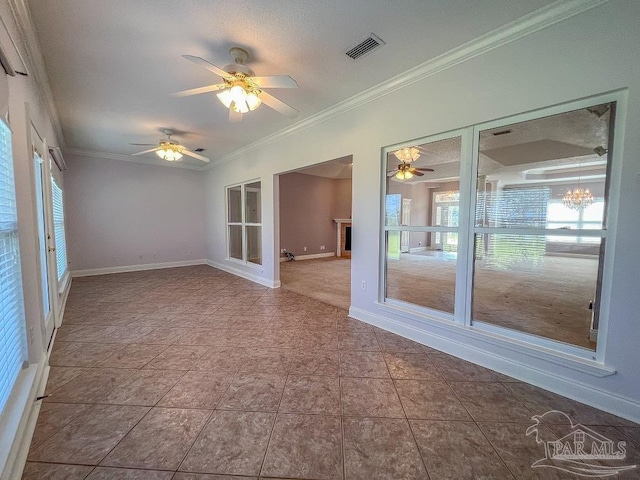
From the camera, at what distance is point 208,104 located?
321 centimetres

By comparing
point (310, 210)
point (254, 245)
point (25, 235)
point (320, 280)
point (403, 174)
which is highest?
point (403, 174)

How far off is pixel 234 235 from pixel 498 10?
5.59 m

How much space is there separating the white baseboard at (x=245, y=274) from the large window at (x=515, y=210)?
2.40 m

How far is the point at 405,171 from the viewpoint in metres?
3.65

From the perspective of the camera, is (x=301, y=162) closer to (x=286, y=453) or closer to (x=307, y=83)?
(x=307, y=83)

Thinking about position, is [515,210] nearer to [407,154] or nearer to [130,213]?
[407,154]

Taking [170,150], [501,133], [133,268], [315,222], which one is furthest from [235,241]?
[501,133]

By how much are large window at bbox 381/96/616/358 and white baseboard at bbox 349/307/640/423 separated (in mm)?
206

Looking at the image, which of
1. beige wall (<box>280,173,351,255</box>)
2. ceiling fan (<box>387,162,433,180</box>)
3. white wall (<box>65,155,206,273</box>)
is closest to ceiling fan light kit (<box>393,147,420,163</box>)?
ceiling fan (<box>387,162,433,180</box>)

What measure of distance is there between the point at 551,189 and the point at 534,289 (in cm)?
258

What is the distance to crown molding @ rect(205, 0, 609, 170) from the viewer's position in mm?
1684

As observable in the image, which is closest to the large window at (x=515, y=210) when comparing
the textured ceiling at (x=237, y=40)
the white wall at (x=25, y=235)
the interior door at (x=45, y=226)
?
the textured ceiling at (x=237, y=40)

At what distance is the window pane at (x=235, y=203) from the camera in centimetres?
565

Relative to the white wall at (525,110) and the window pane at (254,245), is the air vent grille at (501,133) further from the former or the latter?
the window pane at (254,245)
